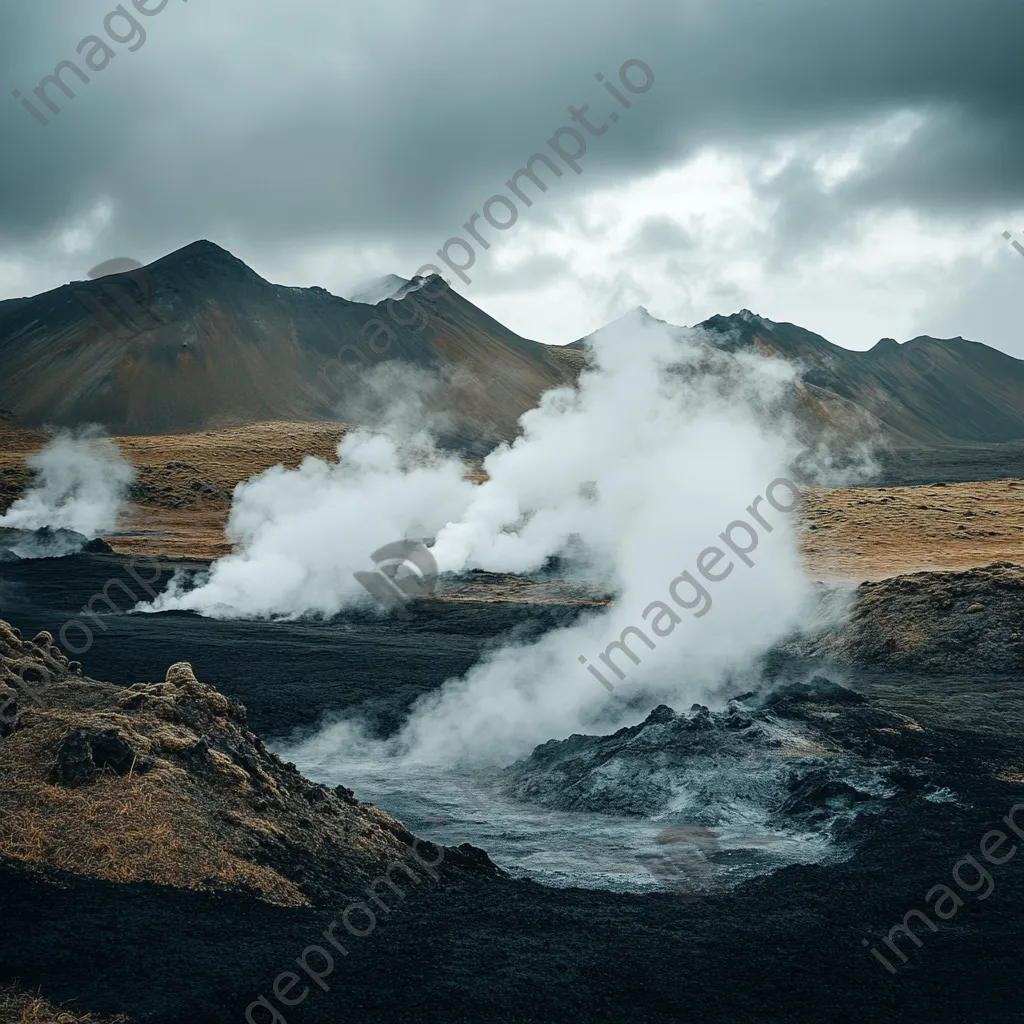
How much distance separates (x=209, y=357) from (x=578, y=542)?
130 metres

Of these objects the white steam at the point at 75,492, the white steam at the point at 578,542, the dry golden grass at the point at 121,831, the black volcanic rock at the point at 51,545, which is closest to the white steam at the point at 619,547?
the white steam at the point at 578,542

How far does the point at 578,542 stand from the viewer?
50.2m

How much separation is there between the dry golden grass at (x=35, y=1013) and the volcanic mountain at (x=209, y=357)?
13858 cm

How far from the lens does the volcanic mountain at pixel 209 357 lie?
147750 mm

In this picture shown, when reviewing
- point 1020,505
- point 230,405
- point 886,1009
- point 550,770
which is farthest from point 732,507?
point 230,405

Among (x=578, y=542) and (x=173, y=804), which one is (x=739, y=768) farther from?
(x=578, y=542)

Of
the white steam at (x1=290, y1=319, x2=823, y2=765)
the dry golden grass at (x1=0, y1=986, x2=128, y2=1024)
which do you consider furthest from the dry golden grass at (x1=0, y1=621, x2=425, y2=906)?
the white steam at (x1=290, y1=319, x2=823, y2=765)

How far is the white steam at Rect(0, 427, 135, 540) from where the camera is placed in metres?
65.5

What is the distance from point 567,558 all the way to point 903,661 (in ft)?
72.9

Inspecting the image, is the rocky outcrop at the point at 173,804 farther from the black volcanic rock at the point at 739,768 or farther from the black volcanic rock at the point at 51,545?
the black volcanic rock at the point at 51,545

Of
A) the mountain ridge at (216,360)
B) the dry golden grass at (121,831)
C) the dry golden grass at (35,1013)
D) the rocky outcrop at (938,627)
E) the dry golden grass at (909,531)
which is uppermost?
the mountain ridge at (216,360)

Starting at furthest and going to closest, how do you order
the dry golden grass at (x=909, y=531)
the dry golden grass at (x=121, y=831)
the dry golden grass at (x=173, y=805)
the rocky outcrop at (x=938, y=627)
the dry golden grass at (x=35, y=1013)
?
the dry golden grass at (x=909, y=531) → the rocky outcrop at (x=938, y=627) → the dry golden grass at (x=173, y=805) → the dry golden grass at (x=121, y=831) → the dry golden grass at (x=35, y=1013)

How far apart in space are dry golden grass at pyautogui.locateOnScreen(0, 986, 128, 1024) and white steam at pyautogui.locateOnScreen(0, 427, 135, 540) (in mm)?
55777

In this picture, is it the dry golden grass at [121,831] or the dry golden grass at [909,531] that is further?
the dry golden grass at [909,531]
